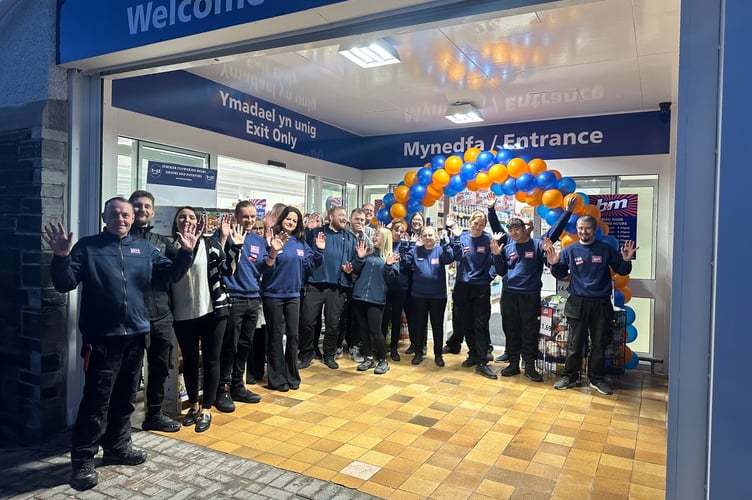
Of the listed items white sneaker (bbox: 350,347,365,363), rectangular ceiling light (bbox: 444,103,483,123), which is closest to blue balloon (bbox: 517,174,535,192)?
rectangular ceiling light (bbox: 444,103,483,123)

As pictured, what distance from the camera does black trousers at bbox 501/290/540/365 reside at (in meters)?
5.09

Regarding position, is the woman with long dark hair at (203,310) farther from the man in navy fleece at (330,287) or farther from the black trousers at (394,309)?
the black trousers at (394,309)

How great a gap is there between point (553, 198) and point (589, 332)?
4.46 ft

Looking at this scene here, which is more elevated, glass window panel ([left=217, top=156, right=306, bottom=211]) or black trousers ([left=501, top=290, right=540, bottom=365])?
glass window panel ([left=217, top=156, right=306, bottom=211])

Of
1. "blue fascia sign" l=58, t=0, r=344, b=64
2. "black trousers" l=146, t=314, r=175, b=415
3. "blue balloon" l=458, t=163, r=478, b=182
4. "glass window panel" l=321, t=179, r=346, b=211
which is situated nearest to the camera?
"blue fascia sign" l=58, t=0, r=344, b=64

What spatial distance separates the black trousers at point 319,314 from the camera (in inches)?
198

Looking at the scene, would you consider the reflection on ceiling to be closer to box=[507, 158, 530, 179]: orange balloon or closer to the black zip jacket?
box=[507, 158, 530, 179]: orange balloon

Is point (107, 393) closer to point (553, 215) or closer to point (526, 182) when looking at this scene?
point (526, 182)

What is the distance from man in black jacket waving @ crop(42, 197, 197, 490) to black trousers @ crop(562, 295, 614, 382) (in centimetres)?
369

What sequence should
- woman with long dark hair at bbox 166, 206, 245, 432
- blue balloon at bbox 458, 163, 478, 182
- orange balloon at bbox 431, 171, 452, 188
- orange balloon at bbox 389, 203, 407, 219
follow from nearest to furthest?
1. woman with long dark hair at bbox 166, 206, 245, 432
2. blue balloon at bbox 458, 163, 478, 182
3. orange balloon at bbox 431, 171, 452, 188
4. orange balloon at bbox 389, 203, 407, 219

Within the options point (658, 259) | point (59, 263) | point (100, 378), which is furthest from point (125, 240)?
point (658, 259)

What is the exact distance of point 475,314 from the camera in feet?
17.7

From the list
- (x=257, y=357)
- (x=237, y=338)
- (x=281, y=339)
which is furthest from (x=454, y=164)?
(x=237, y=338)

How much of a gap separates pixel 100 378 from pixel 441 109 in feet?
16.2
